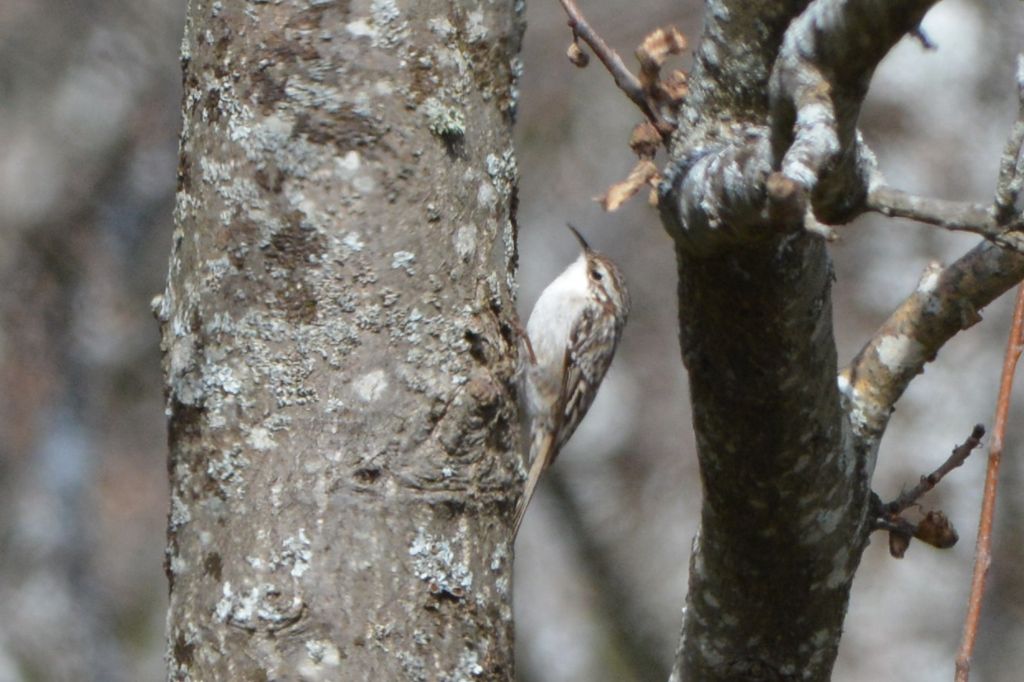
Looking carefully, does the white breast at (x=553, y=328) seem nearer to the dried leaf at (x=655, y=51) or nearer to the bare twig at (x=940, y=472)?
the bare twig at (x=940, y=472)

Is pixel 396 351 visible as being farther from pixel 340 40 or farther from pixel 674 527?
pixel 674 527

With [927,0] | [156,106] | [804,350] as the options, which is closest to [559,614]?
[156,106]

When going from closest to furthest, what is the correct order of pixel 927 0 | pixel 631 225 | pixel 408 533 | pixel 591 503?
pixel 927 0 → pixel 408 533 → pixel 631 225 → pixel 591 503

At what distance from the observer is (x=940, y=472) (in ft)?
7.75

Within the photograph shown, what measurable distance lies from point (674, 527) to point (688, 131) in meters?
6.17

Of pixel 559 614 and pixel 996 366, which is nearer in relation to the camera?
pixel 996 366

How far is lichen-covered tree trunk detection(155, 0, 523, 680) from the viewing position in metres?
1.74

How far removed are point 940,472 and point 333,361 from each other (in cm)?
112

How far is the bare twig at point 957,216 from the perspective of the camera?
1191mm

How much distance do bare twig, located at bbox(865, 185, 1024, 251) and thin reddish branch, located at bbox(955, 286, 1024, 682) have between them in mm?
633

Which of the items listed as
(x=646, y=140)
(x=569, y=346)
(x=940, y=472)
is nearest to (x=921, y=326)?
(x=940, y=472)

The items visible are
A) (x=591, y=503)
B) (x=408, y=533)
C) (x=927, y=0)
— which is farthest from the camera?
(x=591, y=503)

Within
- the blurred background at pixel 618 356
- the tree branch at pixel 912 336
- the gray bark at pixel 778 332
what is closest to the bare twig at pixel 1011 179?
the gray bark at pixel 778 332

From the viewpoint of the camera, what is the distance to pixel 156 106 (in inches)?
332
